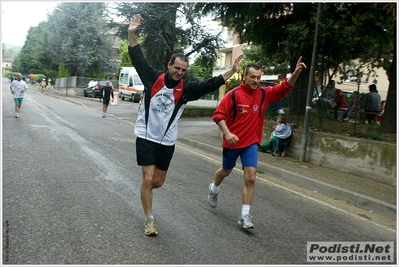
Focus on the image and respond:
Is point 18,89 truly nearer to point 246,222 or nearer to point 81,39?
point 246,222

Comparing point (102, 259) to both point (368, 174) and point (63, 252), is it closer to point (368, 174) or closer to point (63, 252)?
point (63, 252)

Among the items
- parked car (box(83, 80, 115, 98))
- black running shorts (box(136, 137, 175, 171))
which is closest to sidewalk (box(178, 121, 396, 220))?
black running shorts (box(136, 137, 175, 171))

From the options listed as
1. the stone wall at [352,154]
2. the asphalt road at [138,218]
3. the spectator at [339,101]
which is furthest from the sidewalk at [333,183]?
the spectator at [339,101]

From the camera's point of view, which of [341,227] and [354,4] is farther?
[354,4]

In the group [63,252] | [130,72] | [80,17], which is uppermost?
[80,17]

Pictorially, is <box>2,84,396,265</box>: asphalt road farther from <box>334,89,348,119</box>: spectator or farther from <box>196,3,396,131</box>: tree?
<box>334,89,348,119</box>: spectator

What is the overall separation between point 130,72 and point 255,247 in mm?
34211

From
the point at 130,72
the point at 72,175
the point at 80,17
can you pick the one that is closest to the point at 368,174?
the point at 72,175

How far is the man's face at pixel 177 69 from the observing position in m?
4.57

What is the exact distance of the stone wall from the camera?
28.3 ft

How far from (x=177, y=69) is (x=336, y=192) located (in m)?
4.35

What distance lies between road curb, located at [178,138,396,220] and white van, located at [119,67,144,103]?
27024 millimetres

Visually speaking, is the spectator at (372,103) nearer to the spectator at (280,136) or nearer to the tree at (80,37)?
the spectator at (280,136)

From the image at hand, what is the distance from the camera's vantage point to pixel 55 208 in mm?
5270
